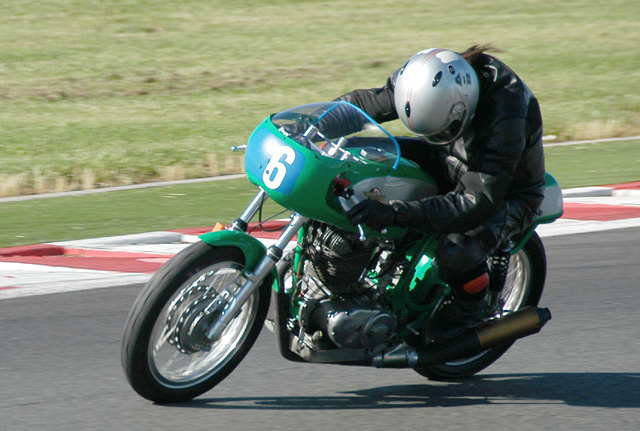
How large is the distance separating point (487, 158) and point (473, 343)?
0.84 meters

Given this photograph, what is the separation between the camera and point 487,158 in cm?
455

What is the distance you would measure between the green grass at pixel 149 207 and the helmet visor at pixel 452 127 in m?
5.37

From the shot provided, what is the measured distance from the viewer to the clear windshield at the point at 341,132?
4.49 m

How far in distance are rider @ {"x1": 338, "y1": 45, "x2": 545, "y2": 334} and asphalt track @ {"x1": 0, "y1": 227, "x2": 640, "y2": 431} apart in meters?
0.45

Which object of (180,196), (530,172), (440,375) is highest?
(530,172)

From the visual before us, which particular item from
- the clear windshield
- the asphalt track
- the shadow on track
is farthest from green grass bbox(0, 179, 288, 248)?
the clear windshield

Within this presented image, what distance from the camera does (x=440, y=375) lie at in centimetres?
526

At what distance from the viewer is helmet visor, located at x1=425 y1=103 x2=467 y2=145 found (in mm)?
4492

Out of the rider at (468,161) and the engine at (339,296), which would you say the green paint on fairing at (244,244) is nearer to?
the engine at (339,296)

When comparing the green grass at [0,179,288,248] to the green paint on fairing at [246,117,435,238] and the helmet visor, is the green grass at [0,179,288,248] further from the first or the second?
the helmet visor

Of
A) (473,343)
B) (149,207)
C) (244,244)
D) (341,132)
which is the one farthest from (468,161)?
(149,207)

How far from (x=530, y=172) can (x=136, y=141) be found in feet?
52.9

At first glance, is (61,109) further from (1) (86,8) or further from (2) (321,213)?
(2) (321,213)

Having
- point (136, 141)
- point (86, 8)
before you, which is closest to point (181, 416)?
point (136, 141)
